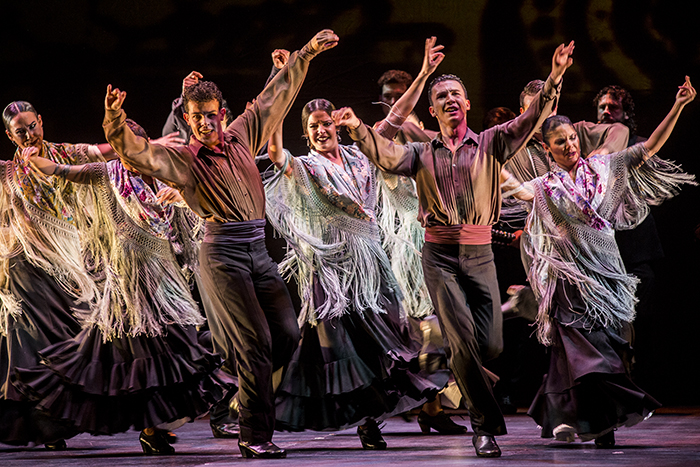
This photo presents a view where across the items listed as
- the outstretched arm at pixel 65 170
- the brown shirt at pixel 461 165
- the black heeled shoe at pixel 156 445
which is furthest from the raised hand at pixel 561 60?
the black heeled shoe at pixel 156 445

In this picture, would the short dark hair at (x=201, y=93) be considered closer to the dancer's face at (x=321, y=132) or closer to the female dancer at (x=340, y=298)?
the female dancer at (x=340, y=298)

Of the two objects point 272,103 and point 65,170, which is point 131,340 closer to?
point 65,170

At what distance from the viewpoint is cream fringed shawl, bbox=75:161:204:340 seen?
422 cm

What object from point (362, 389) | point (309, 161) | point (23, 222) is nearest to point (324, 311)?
point (362, 389)

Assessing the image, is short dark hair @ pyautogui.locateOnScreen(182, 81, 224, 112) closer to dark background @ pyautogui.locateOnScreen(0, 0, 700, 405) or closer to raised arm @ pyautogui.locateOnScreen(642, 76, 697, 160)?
raised arm @ pyautogui.locateOnScreen(642, 76, 697, 160)

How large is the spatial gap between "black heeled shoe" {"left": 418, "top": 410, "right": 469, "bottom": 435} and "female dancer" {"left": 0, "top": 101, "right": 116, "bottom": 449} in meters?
1.87

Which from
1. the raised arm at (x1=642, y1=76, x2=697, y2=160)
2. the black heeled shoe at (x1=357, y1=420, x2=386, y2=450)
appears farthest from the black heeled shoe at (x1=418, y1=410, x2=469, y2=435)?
the raised arm at (x1=642, y1=76, x2=697, y2=160)

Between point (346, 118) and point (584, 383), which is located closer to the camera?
point (346, 118)

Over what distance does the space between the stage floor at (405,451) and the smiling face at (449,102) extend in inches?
55.1

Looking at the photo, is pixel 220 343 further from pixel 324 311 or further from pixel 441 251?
pixel 441 251

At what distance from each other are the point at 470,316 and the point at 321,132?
135 centimetres

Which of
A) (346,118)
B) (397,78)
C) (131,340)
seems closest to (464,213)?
(346,118)

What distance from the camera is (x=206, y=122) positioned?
3707 millimetres

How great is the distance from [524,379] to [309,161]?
2.61 metres
